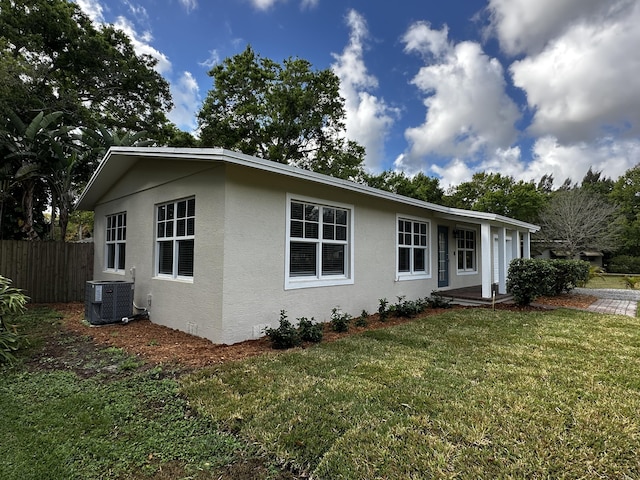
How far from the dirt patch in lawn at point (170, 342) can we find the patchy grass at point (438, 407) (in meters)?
0.54

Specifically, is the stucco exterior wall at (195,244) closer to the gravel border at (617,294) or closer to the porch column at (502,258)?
the porch column at (502,258)

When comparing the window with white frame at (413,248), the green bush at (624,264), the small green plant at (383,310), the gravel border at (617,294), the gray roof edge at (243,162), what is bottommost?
the gravel border at (617,294)

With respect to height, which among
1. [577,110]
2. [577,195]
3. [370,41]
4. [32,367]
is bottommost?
[32,367]

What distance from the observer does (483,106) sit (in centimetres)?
1286

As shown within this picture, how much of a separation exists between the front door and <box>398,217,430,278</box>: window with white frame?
93cm

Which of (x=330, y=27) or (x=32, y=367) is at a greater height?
(x=330, y=27)

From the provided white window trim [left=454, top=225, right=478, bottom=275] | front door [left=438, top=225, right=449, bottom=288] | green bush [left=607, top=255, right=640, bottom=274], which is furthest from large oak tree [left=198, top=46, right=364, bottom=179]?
green bush [left=607, top=255, right=640, bottom=274]

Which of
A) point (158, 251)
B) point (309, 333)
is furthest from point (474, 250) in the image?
point (158, 251)

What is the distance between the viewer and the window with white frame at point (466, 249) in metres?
11.8

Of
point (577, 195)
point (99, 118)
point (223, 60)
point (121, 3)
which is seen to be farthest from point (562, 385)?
point (577, 195)

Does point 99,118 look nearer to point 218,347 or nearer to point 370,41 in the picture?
point 370,41

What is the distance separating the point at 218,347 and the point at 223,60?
23.3m

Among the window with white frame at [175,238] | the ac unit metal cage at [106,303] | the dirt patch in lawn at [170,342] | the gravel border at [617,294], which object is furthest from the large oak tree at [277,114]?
the dirt patch in lawn at [170,342]

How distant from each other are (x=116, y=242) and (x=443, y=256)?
9878mm
